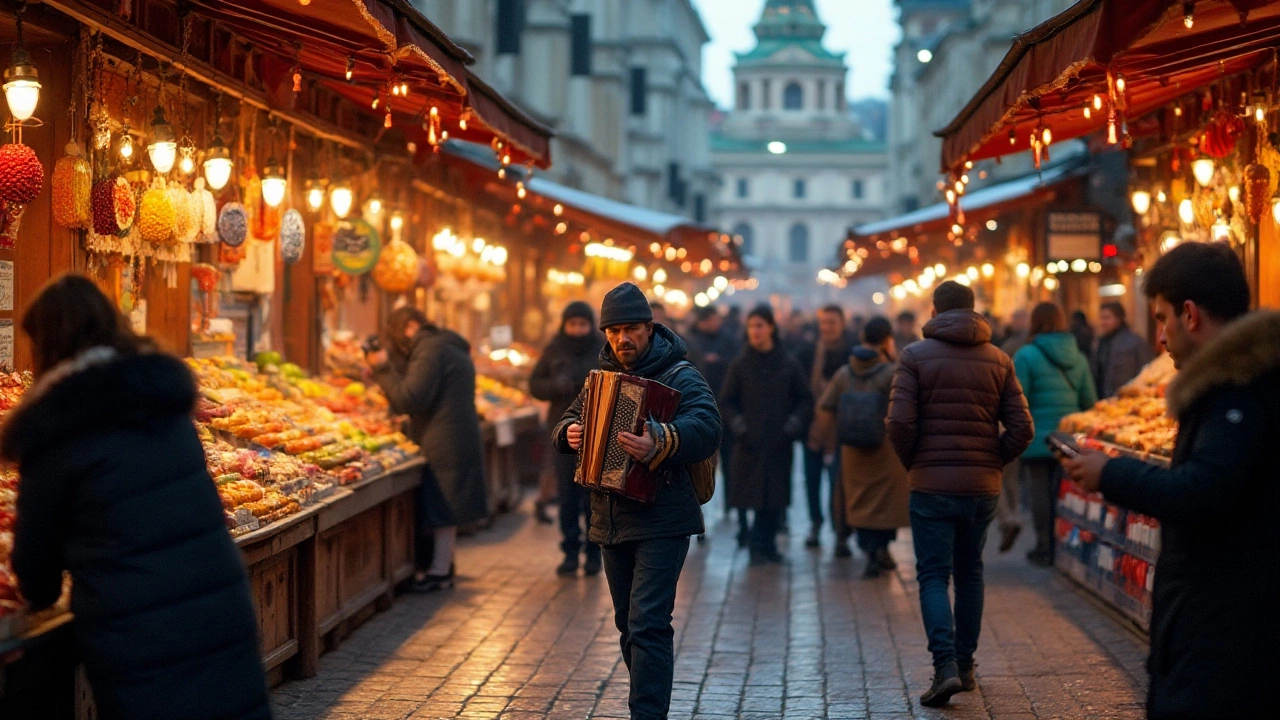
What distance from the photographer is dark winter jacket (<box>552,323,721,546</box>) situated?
5801 millimetres

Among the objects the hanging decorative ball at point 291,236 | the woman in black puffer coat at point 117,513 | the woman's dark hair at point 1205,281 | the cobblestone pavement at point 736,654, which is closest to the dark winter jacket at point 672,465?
the cobblestone pavement at point 736,654

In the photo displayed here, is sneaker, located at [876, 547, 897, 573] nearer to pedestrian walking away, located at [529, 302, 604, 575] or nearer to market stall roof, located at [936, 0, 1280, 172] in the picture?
pedestrian walking away, located at [529, 302, 604, 575]

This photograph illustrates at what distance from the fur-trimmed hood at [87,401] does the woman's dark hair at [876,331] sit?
7.29 metres

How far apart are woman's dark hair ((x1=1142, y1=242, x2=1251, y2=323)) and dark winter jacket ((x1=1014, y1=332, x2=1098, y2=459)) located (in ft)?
23.5

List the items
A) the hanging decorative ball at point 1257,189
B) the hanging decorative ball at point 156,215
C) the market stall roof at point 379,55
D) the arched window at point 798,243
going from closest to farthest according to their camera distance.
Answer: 1. the market stall roof at point 379,55
2. the hanging decorative ball at point 156,215
3. the hanging decorative ball at point 1257,189
4. the arched window at point 798,243

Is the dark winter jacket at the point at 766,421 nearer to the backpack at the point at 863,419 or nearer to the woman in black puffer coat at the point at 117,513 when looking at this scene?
the backpack at the point at 863,419

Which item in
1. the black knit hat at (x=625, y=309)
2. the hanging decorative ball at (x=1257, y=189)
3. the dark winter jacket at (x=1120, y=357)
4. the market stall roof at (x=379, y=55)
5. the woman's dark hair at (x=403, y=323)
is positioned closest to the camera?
the black knit hat at (x=625, y=309)

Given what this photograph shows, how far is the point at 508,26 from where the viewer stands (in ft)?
85.6

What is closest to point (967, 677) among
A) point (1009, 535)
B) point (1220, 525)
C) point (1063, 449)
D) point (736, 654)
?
point (736, 654)

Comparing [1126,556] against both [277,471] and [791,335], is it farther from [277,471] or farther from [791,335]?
[791,335]

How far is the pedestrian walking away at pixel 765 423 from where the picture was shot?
11594 millimetres

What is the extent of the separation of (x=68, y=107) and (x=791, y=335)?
1291 centimetres

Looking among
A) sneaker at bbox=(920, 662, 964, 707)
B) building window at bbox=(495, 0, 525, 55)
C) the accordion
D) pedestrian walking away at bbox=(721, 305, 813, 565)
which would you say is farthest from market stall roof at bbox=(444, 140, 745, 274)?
the accordion

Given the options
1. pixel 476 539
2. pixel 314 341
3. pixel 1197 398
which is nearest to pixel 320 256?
pixel 314 341
